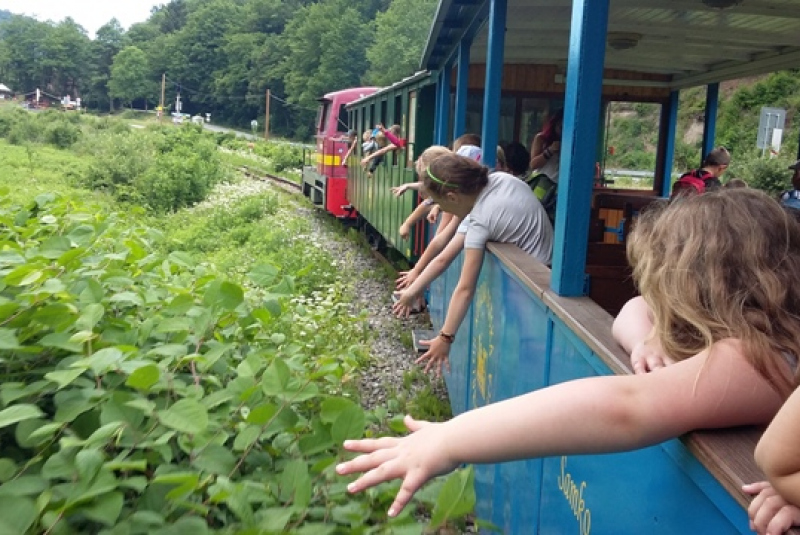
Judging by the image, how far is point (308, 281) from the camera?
1011cm

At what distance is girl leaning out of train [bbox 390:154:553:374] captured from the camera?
11.9 feet

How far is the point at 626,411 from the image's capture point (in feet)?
4.13

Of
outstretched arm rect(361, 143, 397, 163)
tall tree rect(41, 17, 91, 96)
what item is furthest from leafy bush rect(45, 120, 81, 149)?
tall tree rect(41, 17, 91, 96)

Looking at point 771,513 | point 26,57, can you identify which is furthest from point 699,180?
point 26,57

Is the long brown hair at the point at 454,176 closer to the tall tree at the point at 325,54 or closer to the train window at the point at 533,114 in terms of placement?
the train window at the point at 533,114

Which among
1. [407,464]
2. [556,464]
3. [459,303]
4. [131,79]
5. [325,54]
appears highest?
[325,54]

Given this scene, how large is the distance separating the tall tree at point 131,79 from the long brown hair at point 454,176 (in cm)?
11605

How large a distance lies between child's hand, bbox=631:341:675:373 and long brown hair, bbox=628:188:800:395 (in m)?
0.03

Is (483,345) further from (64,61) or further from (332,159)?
(64,61)

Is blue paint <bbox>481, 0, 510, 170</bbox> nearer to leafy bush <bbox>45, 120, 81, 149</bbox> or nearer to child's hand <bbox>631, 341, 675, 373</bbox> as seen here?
child's hand <bbox>631, 341, 675, 373</bbox>

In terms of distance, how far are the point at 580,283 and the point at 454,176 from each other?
1472mm

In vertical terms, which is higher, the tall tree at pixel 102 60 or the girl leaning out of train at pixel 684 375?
the tall tree at pixel 102 60

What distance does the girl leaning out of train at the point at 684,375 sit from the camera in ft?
4.13

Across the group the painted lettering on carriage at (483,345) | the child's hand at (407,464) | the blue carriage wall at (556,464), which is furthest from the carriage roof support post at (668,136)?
the child's hand at (407,464)
